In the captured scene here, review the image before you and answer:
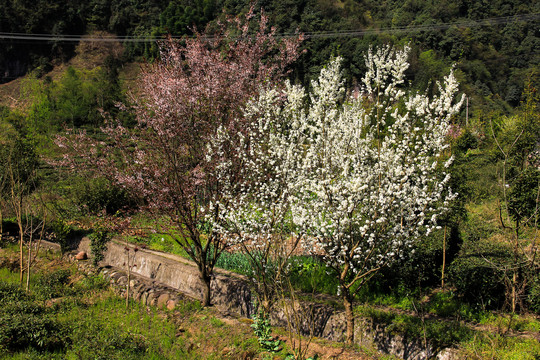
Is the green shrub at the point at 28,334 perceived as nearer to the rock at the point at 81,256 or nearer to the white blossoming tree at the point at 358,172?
the white blossoming tree at the point at 358,172

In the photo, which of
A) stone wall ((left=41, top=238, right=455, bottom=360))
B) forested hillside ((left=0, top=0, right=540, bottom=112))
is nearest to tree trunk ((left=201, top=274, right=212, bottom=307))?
stone wall ((left=41, top=238, right=455, bottom=360))

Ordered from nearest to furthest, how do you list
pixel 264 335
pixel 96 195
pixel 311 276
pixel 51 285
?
pixel 264 335 < pixel 311 276 < pixel 51 285 < pixel 96 195

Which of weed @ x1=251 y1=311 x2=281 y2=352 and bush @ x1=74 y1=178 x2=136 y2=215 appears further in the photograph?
bush @ x1=74 y1=178 x2=136 y2=215

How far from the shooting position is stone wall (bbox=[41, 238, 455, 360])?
5824mm

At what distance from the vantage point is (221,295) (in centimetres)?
831

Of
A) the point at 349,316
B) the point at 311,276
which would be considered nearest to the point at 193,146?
the point at 311,276

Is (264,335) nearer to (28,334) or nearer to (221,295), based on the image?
(221,295)

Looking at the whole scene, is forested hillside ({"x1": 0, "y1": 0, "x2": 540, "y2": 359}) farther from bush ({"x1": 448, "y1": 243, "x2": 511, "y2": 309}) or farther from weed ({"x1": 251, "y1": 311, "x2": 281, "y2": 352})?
weed ({"x1": 251, "y1": 311, "x2": 281, "y2": 352})

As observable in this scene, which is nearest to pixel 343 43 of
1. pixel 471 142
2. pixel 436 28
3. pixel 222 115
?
pixel 436 28

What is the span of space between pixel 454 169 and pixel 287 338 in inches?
265

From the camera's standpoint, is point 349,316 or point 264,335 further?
point 264,335

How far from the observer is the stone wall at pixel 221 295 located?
5824 millimetres

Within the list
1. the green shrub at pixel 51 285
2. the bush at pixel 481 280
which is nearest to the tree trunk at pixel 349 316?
the bush at pixel 481 280

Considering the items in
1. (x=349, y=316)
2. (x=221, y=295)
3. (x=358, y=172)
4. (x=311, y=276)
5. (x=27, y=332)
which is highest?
(x=358, y=172)
